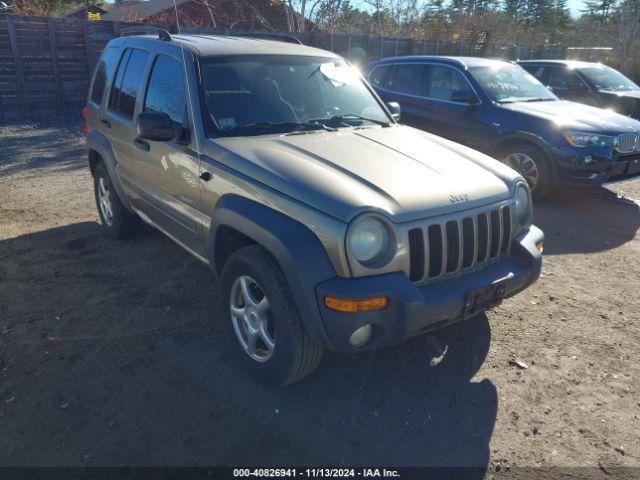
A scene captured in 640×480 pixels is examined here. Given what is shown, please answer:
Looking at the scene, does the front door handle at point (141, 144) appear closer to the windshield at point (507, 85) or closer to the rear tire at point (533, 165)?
the rear tire at point (533, 165)

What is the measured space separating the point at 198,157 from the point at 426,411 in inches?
85.0

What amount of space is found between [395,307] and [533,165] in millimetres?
5006

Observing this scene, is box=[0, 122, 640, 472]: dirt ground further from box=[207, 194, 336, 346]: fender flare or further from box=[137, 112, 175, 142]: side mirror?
box=[137, 112, 175, 142]: side mirror

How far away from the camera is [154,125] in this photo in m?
3.31

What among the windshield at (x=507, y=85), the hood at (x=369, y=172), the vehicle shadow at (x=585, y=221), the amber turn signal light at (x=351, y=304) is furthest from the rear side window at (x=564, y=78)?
the amber turn signal light at (x=351, y=304)

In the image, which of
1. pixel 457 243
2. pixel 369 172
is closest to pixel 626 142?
pixel 457 243

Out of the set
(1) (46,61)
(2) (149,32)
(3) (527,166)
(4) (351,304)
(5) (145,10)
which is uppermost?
(5) (145,10)

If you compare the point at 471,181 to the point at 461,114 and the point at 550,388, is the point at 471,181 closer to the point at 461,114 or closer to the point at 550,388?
the point at 550,388

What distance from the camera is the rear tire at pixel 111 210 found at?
507cm

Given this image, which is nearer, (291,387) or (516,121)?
(291,387)

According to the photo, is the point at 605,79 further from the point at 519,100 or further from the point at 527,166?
the point at 527,166

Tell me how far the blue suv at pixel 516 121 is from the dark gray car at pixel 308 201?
10.6 feet

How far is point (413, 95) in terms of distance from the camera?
8016mm

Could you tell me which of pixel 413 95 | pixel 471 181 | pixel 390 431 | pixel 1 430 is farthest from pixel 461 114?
pixel 1 430
